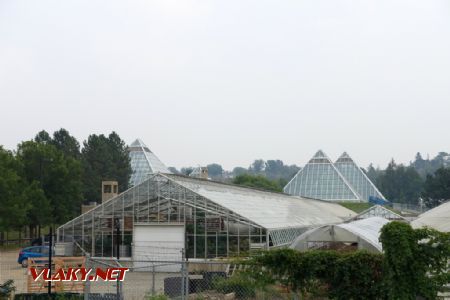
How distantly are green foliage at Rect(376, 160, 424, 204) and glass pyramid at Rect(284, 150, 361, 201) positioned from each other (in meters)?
47.0

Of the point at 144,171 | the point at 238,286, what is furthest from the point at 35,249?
the point at 144,171

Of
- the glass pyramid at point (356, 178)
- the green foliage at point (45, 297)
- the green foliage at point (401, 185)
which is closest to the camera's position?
the green foliage at point (45, 297)

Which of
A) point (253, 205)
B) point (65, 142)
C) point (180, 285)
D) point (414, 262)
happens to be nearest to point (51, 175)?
point (253, 205)

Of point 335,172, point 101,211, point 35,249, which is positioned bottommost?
point 35,249

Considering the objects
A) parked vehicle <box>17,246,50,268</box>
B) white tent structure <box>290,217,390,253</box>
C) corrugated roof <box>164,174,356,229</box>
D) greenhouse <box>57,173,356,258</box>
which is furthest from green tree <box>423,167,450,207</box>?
parked vehicle <box>17,246,50,268</box>

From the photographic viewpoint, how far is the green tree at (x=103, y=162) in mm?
61688

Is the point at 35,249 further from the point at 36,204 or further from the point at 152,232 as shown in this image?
the point at 36,204

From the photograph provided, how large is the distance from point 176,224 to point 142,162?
184 ft

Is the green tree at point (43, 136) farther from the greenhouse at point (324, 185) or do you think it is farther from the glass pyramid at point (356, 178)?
the glass pyramid at point (356, 178)

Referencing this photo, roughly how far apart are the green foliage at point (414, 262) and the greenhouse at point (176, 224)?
15.7m

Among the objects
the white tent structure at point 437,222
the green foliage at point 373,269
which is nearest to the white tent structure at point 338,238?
the white tent structure at point 437,222

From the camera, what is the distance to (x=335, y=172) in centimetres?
8812

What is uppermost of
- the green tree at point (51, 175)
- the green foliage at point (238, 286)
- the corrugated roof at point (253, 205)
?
the green tree at point (51, 175)

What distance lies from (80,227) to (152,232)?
414 centimetres
